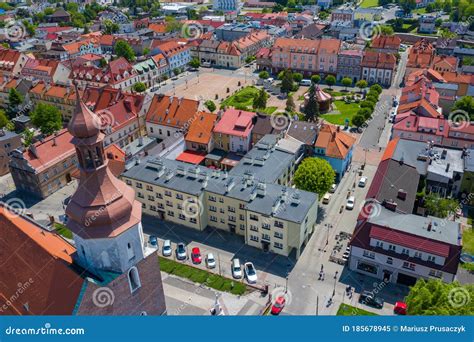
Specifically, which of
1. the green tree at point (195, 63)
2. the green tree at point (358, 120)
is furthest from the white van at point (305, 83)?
the green tree at point (195, 63)

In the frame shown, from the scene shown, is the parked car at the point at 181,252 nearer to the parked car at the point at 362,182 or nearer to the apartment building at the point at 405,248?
the apartment building at the point at 405,248

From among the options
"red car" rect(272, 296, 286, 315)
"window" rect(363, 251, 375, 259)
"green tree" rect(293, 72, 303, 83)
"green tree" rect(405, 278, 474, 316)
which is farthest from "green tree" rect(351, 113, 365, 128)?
"green tree" rect(405, 278, 474, 316)

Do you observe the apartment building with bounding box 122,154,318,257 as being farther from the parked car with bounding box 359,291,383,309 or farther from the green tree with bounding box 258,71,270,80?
→ the green tree with bounding box 258,71,270,80

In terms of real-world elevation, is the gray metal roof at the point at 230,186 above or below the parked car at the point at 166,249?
above

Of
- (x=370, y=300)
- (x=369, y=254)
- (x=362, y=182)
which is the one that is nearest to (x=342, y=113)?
(x=362, y=182)

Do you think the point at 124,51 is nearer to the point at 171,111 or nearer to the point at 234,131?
the point at 171,111
